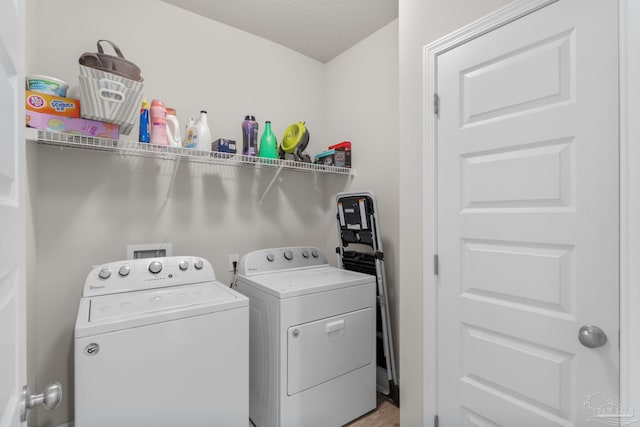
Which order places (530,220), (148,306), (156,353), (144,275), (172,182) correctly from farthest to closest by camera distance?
1. (172,182)
2. (144,275)
3. (148,306)
4. (156,353)
5. (530,220)

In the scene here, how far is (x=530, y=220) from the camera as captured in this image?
1.23 m

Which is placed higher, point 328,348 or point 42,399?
point 42,399

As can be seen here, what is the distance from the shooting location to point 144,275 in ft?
5.89

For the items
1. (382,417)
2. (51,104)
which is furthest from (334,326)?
(51,104)

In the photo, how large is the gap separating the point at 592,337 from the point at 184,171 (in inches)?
90.7

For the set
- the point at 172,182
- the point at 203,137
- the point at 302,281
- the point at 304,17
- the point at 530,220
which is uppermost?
the point at 304,17

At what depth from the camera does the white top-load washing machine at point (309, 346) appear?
174 centimetres

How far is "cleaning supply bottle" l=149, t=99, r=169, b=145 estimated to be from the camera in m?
1.83

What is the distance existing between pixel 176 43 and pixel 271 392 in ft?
7.65

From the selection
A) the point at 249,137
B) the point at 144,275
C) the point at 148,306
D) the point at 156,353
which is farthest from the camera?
the point at 249,137

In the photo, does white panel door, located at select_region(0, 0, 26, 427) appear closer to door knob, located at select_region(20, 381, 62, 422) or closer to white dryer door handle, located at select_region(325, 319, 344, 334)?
door knob, located at select_region(20, 381, 62, 422)

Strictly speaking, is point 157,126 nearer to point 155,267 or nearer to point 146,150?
point 146,150

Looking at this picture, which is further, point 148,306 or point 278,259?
point 278,259

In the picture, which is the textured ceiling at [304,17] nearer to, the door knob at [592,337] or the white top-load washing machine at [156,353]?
the white top-load washing machine at [156,353]
